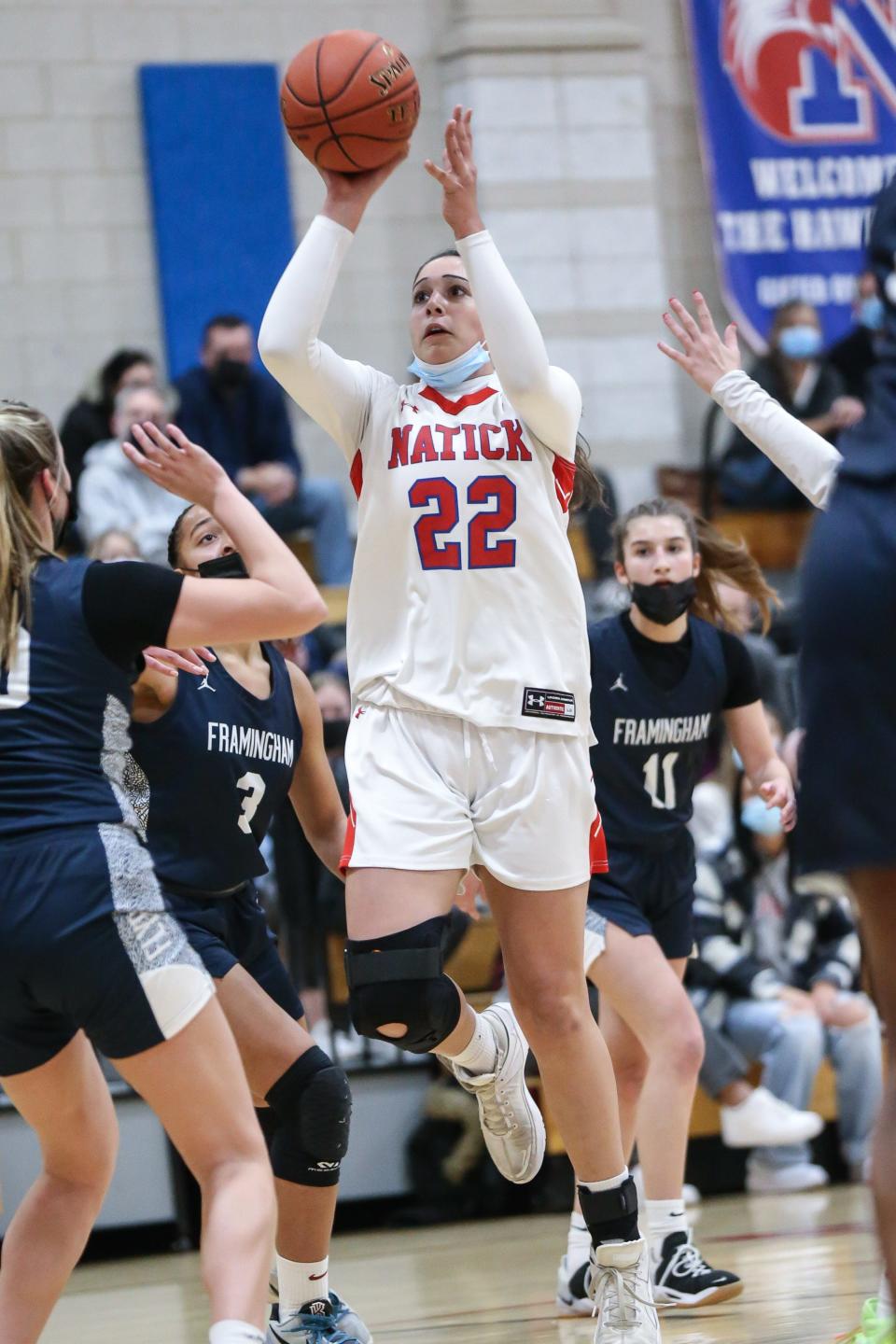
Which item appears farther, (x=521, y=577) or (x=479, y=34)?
(x=479, y=34)

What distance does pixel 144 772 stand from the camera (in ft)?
14.0

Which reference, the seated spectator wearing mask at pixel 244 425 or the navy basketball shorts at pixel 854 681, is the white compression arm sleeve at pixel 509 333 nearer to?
the navy basketball shorts at pixel 854 681

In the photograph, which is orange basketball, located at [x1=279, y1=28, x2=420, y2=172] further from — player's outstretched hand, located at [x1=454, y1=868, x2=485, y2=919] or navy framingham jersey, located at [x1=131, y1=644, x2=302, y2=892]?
player's outstretched hand, located at [x1=454, y1=868, x2=485, y2=919]

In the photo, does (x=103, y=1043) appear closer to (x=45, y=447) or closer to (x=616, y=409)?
(x=45, y=447)

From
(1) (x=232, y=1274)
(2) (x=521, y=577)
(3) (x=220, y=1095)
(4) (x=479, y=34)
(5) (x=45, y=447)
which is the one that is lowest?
(1) (x=232, y=1274)

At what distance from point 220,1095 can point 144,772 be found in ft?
4.12

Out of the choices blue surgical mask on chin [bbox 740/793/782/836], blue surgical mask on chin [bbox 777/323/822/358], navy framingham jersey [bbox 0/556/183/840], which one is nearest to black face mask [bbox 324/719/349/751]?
blue surgical mask on chin [bbox 740/793/782/836]

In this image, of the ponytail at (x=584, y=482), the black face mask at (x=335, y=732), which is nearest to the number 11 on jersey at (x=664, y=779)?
the ponytail at (x=584, y=482)

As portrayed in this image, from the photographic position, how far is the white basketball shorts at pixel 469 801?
13.0 ft

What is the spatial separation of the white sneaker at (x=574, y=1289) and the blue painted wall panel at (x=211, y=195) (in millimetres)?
6838

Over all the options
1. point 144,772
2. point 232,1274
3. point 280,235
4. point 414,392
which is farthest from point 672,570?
point 280,235

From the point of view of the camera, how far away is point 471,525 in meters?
4.06

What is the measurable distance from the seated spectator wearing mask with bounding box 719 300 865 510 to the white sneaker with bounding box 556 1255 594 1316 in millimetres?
6471

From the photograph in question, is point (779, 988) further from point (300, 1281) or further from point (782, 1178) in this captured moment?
point (300, 1281)
